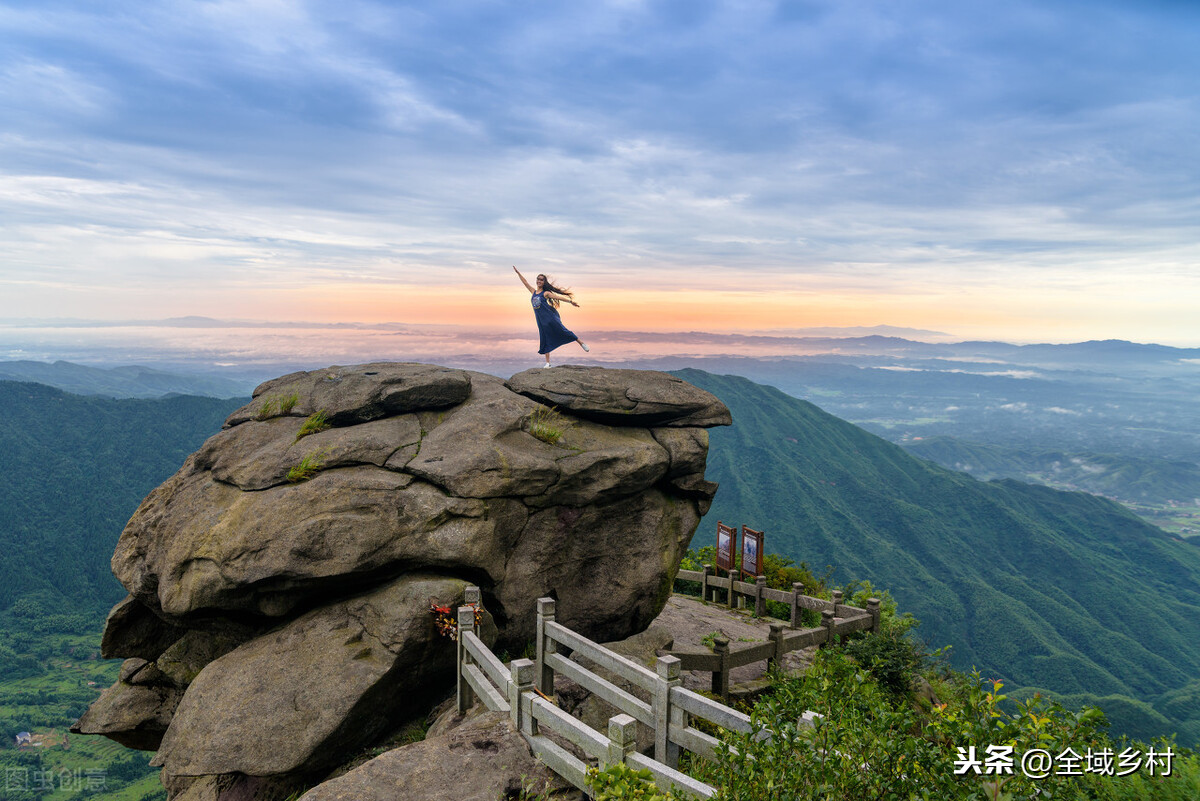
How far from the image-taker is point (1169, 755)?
20.1 ft

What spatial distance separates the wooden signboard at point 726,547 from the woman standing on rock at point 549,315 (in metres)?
9.12

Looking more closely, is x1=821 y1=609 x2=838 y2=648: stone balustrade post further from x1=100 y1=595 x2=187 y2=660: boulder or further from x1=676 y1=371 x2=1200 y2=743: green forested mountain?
x1=676 y1=371 x2=1200 y2=743: green forested mountain

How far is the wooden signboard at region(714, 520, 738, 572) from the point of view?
2323 centimetres

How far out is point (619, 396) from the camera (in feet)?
52.4

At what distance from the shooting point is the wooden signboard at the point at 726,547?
23234 mm

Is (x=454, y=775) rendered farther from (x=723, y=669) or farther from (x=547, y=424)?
(x=547, y=424)

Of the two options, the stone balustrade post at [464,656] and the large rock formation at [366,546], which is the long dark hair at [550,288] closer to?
the large rock formation at [366,546]

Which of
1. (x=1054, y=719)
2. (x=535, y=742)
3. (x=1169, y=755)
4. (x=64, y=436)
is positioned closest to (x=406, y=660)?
(x=535, y=742)

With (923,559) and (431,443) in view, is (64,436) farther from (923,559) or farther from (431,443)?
(923,559)

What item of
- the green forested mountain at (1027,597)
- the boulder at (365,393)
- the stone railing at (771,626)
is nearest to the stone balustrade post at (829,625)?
the stone railing at (771,626)

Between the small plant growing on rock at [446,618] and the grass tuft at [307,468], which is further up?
the grass tuft at [307,468]

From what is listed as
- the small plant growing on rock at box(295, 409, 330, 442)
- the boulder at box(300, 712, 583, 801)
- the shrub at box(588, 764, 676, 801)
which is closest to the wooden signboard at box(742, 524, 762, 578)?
the small plant growing on rock at box(295, 409, 330, 442)

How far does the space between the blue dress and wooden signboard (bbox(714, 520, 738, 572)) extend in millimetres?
9315

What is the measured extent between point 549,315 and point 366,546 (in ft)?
30.5
